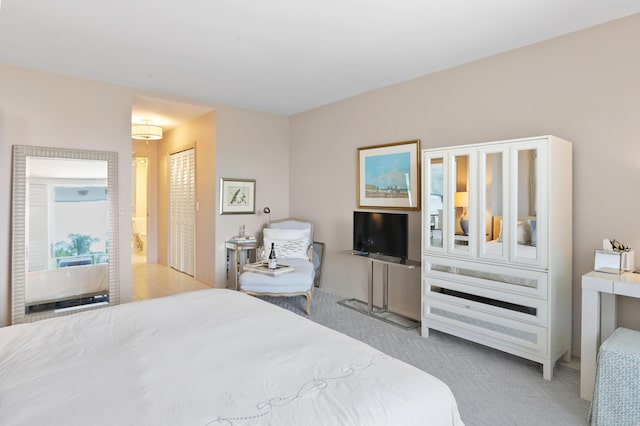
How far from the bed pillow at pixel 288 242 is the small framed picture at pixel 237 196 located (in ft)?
2.01

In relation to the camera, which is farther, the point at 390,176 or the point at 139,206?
the point at 139,206

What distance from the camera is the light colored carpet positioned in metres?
2.15

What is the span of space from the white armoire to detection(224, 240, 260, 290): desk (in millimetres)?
2512

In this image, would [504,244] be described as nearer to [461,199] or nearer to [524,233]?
[524,233]

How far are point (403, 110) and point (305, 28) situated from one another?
1641mm

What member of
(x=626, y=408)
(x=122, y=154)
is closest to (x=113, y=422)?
(x=626, y=408)

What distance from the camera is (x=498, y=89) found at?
322 cm

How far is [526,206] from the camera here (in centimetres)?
264

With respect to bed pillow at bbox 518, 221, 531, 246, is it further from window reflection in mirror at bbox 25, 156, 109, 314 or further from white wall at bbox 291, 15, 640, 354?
window reflection in mirror at bbox 25, 156, 109, 314

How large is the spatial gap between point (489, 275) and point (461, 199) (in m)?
0.66

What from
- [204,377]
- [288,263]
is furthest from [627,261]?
[288,263]

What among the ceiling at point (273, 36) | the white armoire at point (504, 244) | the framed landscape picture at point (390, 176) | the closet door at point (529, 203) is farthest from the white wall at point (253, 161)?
the closet door at point (529, 203)

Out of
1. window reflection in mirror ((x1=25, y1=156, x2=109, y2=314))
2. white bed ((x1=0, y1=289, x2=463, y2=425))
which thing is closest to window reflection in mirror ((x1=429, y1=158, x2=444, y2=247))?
white bed ((x1=0, y1=289, x2=463, y2=425))

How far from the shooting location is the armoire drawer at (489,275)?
2.59 m
